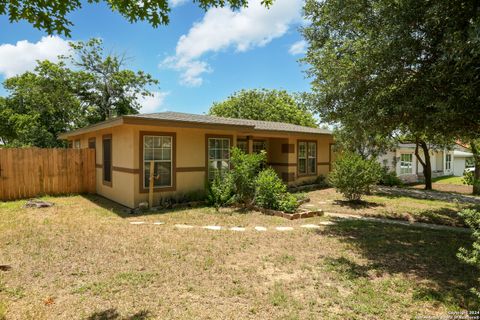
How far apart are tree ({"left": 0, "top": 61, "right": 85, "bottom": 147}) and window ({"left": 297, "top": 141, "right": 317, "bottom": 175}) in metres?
19.5

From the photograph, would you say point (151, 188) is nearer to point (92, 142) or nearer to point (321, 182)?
point (92, 142)

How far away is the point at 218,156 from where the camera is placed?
10.6 metres

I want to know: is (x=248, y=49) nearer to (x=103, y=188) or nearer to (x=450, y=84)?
(x=103, y=188)

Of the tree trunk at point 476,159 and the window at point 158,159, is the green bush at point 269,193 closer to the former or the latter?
the window at point 158,159

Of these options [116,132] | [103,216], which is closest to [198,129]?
[116,132]

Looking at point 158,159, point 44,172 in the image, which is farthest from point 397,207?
point 44,172

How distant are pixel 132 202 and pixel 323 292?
6.74 metres

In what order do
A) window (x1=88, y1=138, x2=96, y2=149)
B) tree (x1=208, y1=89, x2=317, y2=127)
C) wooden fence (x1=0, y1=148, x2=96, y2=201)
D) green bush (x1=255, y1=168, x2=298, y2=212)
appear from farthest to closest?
1. tree (x1=208, y1=89, x2=317, y2=127)
2. window (x1=88, y1=138, x2=96, y2=149)
3. wooden fence (x1=0, y1=148, x2=96, y2=201)
4. green bush (x1=255, y1=168, x2=298, y2=212)

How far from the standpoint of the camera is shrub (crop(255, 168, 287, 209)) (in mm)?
8773

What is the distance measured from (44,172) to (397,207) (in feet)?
42.6

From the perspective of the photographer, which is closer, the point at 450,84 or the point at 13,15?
the point at 13,15

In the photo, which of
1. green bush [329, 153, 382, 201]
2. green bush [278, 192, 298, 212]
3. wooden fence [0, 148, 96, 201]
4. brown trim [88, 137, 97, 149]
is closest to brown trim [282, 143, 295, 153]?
green bush [329, 153, 382, 201]

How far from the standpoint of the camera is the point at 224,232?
648 centimetres

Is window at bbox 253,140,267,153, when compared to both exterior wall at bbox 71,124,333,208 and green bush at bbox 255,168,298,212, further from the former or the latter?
green bush at bbox 255,168,298,212
